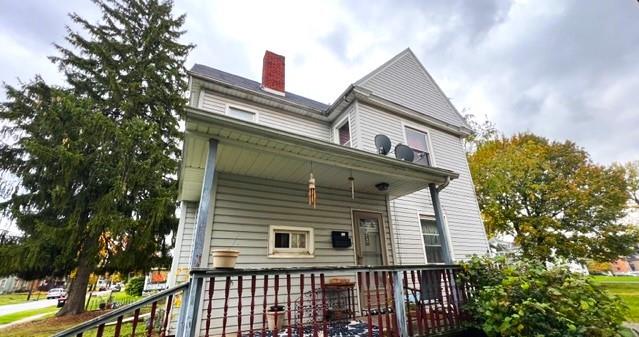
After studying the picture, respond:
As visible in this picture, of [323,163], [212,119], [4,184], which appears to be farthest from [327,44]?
[4,184]

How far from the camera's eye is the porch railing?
255 cm

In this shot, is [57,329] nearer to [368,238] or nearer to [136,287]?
[368,238]

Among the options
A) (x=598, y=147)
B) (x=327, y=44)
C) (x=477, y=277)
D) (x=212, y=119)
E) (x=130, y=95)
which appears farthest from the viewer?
(x=598, y=147)

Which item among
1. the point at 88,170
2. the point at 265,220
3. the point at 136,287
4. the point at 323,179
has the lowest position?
the point at 136,287

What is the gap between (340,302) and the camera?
490cm

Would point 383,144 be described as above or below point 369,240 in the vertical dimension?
above

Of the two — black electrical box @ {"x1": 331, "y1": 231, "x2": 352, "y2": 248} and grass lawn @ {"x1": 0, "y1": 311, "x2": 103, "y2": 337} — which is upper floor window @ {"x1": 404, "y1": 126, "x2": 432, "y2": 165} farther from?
grass lawn @ {"x1": 0, "y1": 311, "x2": 103, "y2": 337}

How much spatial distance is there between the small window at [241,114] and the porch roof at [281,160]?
243 centimetres

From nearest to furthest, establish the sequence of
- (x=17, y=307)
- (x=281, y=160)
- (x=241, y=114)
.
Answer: (x=281, y=160)
(x=241, y=114)
(x=17, y=307)

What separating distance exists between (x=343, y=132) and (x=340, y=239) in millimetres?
3656

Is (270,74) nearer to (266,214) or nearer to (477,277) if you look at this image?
(266,214)

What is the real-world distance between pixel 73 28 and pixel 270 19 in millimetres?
7493

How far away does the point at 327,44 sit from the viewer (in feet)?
37.9

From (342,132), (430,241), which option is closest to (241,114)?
(342,132)
